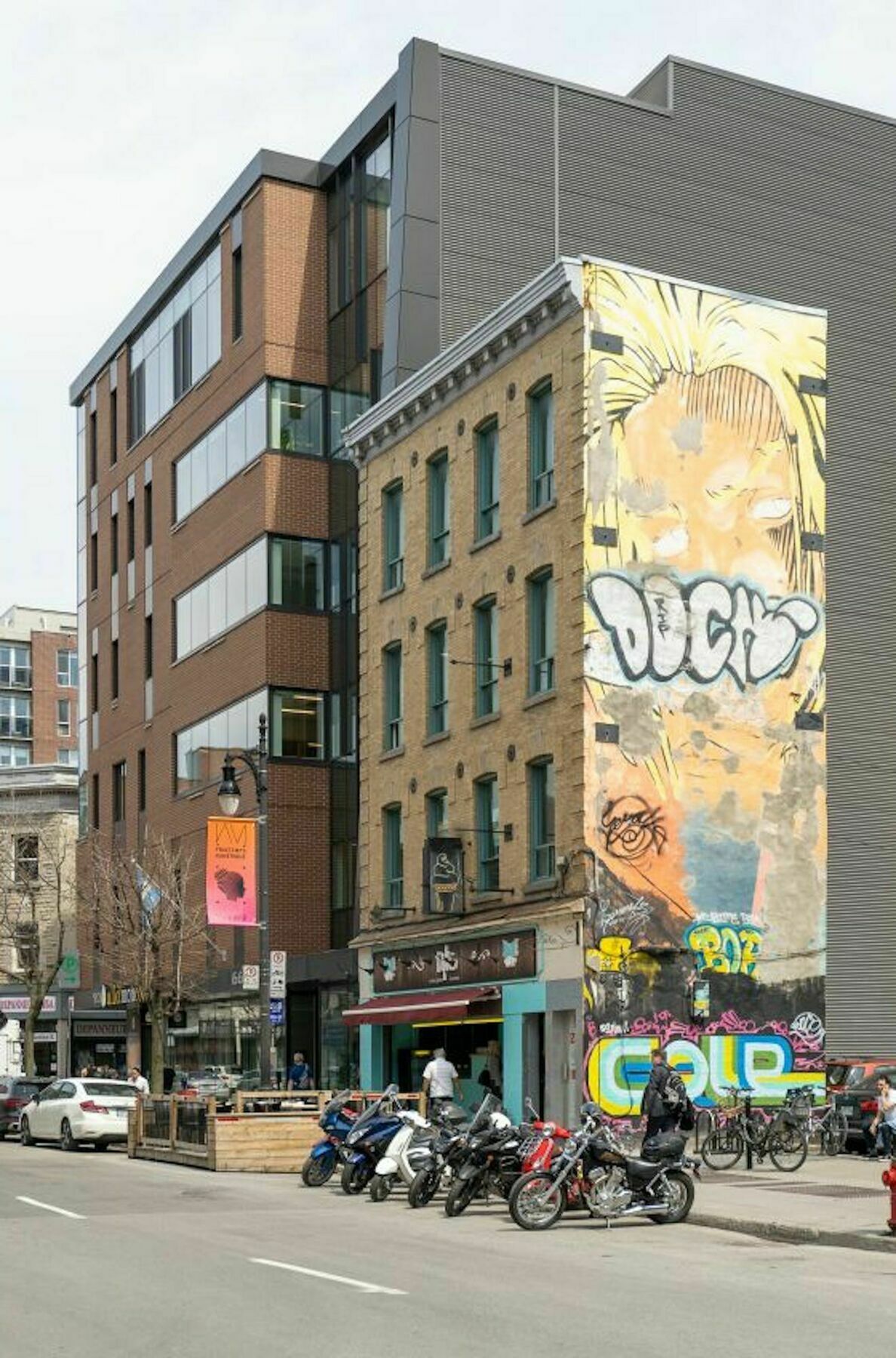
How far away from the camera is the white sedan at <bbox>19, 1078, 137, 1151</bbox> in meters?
37.7

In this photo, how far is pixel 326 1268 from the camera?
16.1 meters

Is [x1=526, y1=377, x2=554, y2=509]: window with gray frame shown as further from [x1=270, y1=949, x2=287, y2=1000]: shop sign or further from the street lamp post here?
[x1=270, y1=949, x2=287, y2=1000]: shop sign

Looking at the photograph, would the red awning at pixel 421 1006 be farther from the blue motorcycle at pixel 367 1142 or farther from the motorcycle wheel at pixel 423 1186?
the motorcycle wheel at pixel 423 1186

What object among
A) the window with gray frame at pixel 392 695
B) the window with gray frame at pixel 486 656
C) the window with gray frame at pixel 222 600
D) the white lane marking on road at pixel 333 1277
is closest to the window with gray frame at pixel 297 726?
the window with gray frame at pixel 222 600

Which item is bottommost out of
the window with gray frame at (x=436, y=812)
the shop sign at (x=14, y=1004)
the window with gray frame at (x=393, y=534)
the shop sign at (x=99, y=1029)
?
the shop sign at (x=99, y=1029)

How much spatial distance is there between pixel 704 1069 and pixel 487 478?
1186 centimetres

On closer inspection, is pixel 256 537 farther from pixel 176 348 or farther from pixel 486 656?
pixel 486 656

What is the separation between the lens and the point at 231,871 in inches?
1383

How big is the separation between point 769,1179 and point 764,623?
11.4 m

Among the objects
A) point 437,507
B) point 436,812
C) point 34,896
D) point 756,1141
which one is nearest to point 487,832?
point 436,812

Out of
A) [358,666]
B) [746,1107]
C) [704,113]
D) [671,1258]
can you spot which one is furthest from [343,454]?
[671,1258]

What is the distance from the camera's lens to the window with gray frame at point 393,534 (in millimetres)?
41031

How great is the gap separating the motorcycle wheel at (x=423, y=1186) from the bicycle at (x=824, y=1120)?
9094 mm

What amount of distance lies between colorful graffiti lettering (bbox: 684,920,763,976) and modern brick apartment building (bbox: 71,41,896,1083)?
23.2 feet
